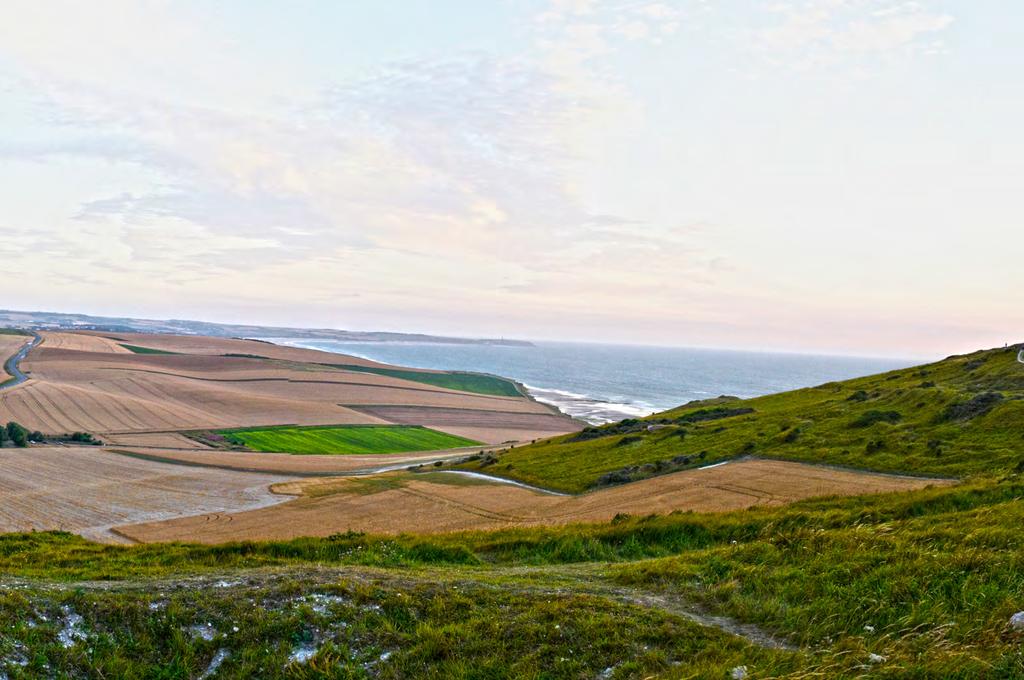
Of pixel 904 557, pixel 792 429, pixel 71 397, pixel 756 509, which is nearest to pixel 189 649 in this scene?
pixel 904 557

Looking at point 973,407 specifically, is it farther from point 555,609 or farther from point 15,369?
point 15,369

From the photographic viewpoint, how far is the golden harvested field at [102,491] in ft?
163

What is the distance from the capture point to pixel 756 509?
79.1 ft

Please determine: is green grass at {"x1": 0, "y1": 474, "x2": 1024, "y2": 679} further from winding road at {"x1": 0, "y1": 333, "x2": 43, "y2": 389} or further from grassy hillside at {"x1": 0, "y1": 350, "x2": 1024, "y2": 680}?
winding road at {"x1": 0, "y1": 333, "x2": 43, "y2": 389}

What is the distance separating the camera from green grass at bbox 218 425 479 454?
346 ft

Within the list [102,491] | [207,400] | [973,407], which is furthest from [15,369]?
[973,407]

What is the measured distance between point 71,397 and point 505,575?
13301cm

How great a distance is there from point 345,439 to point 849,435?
89485 millimetres

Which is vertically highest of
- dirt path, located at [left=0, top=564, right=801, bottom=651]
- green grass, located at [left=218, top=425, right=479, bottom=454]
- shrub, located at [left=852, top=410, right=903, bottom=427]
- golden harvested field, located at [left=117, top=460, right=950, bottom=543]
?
shrub, located at [left=852, top=410, right=903, bottom=427]

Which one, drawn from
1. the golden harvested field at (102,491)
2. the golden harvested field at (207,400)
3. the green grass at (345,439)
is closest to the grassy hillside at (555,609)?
the golden harvested field at (102,491)

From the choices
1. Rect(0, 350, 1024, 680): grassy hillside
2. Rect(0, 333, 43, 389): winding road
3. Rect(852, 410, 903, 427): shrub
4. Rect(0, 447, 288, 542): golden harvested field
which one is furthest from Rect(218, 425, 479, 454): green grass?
Rect(0, 350, 1024, 680): grassy hillside

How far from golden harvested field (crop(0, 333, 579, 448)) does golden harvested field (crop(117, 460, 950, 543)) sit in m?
55.3

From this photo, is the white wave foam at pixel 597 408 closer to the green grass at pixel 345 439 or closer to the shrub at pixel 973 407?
the green grass at pixel 345 439

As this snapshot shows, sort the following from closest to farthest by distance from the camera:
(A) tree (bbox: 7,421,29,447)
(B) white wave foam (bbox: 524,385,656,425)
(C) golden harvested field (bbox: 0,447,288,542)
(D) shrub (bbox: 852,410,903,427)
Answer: (D) shrub (bbox: 852,410,903,427) < (C) golden harvested field (bbox: 0,447,288,542) < (A) tree (bbox: 7,421,29,447) < (B) white wave foam (bbox: 524,385,656,425)
